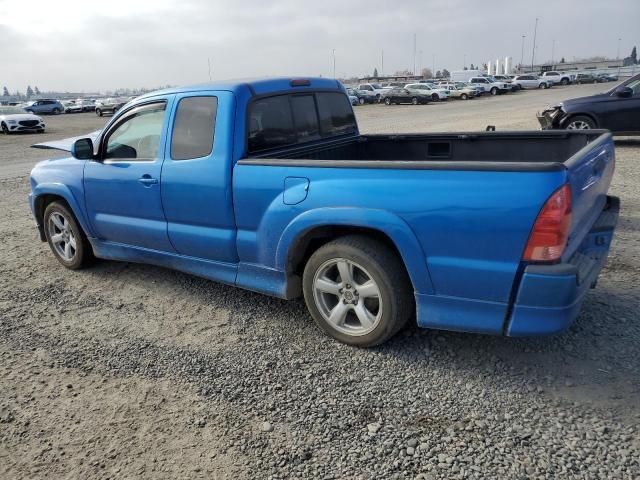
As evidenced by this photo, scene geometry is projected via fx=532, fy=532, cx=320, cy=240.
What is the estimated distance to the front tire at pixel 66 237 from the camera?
5.34 metres

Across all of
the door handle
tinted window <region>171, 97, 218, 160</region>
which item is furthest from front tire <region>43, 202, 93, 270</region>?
tinted window <region>171, 97, 218, 160</region>

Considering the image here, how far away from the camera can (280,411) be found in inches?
119

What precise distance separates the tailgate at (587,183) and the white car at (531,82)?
57.8m

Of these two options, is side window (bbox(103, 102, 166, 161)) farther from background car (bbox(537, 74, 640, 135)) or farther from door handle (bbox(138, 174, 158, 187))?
background car (bbox(537, 74, 640, 135))

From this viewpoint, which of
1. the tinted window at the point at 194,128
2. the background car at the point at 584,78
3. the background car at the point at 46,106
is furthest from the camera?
the background car at the point at 584,78

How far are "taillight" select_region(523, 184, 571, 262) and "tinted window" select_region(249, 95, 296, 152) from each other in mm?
2148

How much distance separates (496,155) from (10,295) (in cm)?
463

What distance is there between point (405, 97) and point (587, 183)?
40867 millimetres

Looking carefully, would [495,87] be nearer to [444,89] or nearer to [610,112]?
[444,89]

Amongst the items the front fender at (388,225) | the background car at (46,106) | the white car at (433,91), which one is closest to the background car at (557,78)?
the white car at (433,91)

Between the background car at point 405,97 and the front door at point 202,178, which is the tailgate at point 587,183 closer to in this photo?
the front door at point 202,178

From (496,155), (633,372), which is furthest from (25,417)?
(496,155)

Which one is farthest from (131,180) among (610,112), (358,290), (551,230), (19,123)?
(19,123)

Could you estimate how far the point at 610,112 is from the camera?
36.9 ft
